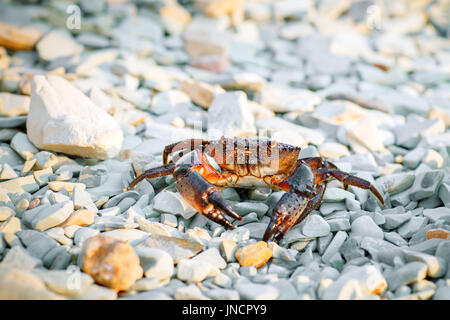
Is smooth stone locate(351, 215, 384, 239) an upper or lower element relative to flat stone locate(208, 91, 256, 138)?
lower

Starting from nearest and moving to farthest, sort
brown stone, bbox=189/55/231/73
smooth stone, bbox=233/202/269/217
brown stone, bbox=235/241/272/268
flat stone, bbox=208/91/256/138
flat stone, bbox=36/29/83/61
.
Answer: brown stone, bbox=235/241/272/268 < smooth stone, bbox=233/202/269/217 < flat stone, bbox=208/91/256/138 < flat stone, bbox=36/29/83/61 < brown stone, bbox=189/55/231/73

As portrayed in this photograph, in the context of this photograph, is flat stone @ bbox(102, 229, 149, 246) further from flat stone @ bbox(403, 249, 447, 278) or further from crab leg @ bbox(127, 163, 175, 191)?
flat stone @ bbox(403, 249, 447, 278)

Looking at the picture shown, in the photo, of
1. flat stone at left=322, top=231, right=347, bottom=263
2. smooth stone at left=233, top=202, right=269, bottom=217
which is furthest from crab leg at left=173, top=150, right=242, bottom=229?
flat stone at left=322, top=231, right=347, bottom=263

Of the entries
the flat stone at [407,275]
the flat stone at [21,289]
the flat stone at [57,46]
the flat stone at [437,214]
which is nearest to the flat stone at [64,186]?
the flat stone at [21,289]

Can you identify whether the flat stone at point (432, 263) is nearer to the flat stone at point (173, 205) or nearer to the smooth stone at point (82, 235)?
the flat stone at point (173, 205)
